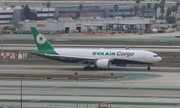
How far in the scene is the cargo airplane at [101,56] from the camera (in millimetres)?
95000

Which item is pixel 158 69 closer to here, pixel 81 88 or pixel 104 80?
pixel 104 80

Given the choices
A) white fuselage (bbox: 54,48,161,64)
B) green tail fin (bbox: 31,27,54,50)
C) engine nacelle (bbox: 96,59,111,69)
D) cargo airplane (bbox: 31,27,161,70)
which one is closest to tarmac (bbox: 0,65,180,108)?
engine nacelle (bbox: 96,59,111,69)

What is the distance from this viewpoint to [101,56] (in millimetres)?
95750

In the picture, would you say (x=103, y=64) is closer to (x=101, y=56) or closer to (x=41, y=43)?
(x=101, y=56)

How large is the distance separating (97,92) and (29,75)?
18.4 m

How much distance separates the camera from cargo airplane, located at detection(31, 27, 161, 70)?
95.0 meters

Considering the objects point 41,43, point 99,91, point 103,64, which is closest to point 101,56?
point 103,64

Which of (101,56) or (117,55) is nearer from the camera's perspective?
(117,55)

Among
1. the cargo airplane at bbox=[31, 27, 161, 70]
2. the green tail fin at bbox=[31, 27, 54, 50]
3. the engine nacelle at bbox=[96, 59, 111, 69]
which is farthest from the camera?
the green tail fin at bbox=[31, 27, 54, 50]

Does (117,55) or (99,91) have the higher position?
(117,55)

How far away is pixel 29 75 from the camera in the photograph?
87125 millimetres

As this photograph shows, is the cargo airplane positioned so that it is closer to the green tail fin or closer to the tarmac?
the green tail fin

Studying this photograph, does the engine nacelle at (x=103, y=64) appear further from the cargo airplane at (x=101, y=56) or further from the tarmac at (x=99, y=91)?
the tarmac at (x=99, y=91)

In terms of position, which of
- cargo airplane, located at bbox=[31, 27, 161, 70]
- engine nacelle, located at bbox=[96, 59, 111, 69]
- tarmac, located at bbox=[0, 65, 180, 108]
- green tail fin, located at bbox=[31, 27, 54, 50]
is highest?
green tail fin, located at bbox=[31, 27, 54, 50]
